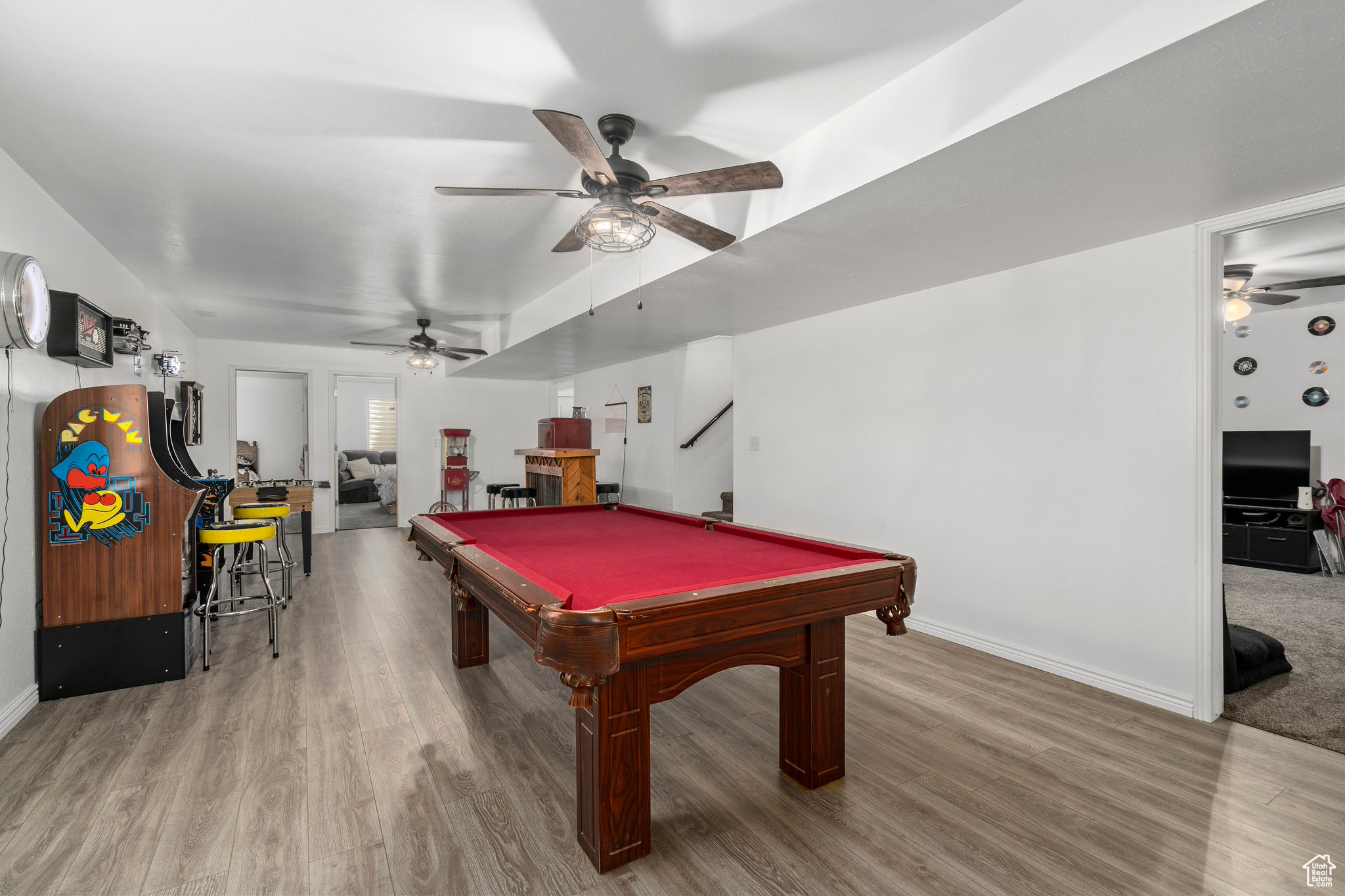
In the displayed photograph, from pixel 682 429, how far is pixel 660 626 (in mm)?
5246

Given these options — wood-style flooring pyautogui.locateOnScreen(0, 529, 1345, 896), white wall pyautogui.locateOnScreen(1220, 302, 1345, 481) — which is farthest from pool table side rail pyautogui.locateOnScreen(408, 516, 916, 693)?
white wall pyautogui.locateOnScreen(1220, 302, 1345, 481)

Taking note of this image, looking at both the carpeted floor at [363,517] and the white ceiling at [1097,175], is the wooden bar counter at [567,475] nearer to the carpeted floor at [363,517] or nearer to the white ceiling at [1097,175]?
the white ceiling at [1097,175]

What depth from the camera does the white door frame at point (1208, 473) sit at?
8.50 ft

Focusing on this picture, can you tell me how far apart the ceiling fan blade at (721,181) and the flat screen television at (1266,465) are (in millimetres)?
6283

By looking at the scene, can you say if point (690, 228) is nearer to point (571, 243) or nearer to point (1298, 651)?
point (571, 243)

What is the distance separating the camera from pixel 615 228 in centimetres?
241

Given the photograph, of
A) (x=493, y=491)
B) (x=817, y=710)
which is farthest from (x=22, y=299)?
(x=493, y=491)

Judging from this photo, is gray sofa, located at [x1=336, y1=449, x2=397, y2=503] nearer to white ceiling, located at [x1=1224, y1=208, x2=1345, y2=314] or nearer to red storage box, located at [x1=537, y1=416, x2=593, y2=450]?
red storage box, located at [x1=537, y1=416, x2=593, y2=450]

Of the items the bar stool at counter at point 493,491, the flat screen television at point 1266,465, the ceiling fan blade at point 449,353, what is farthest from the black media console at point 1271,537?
the ceiling fan blade at point 449,353

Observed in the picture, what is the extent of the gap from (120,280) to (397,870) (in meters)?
4.50

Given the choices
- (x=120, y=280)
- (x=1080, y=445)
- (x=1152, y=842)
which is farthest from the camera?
(x=120, y=280)

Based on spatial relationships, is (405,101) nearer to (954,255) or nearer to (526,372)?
(954,255)

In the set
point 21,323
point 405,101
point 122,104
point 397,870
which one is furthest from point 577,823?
point 122,104

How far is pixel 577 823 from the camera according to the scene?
5.94ft
